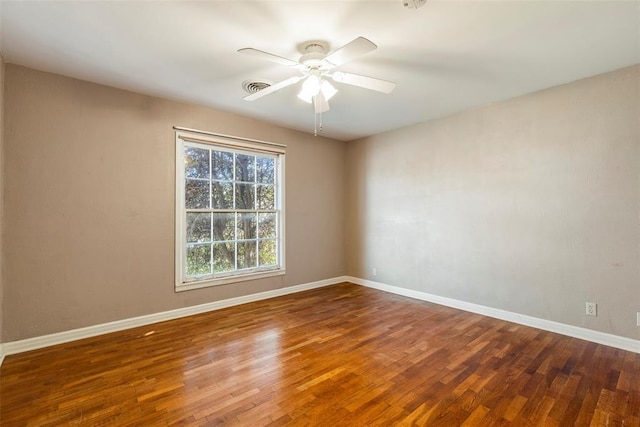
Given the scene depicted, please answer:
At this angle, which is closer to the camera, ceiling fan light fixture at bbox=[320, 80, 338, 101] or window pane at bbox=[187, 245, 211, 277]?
ceiling fan light fixture at bbox=[320, 80, 338, 101]

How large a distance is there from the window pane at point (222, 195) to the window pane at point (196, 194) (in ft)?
0.29

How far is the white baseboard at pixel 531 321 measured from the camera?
8.69ft

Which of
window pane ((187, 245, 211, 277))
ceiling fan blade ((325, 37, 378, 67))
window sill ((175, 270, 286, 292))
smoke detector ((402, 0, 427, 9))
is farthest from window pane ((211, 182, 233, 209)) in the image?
smoke detector ((402, 0, 427, 9))

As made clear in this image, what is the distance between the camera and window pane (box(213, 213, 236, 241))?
3.82m

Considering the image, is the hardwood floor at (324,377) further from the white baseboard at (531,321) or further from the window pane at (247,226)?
the window pane at (247,226)

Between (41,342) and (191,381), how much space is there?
169 cm

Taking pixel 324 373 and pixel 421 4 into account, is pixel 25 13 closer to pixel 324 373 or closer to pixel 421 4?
pixel 421 4

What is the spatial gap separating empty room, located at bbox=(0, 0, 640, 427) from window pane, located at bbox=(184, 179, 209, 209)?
25 millimetres

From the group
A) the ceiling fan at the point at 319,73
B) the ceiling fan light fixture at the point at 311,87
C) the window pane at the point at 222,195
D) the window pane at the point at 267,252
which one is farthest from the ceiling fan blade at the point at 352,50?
the window pane at the point at 267,252

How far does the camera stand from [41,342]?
8.77ft

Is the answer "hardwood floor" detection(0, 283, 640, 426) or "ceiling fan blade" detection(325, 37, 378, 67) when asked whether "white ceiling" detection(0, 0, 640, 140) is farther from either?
"hardwood floor" detection(0, 283, 640, 426)

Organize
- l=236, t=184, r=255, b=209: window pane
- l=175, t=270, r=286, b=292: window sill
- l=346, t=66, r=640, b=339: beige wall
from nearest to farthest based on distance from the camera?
l=346, t=66, r=640, b=339: beige wall
l=175, t=270, r=286, b=292: window sill
l=236, t=184, r=255, b=209: window pane

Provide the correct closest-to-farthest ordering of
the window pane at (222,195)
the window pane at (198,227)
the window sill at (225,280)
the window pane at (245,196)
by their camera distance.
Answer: the window sill at (225,280) < the window pane at (198,227) < the window pane at (222,195) < the window pane at (245,196)

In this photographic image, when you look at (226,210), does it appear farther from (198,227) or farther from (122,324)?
(122,324)
